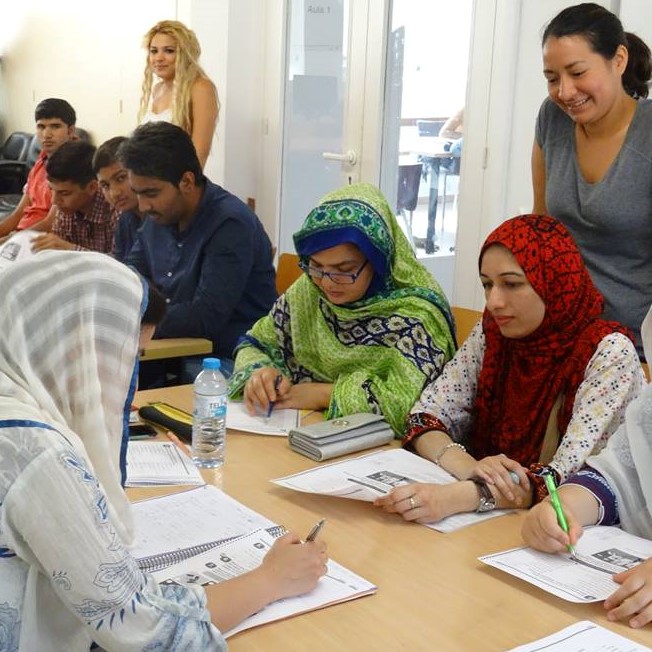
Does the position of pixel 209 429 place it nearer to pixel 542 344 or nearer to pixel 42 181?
pixel 542 344

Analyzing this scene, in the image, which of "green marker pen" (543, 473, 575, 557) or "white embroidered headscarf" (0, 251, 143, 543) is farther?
"green marker pen" (543, 473, 575, 557)

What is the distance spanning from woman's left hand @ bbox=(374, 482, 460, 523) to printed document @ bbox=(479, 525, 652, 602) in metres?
0.15

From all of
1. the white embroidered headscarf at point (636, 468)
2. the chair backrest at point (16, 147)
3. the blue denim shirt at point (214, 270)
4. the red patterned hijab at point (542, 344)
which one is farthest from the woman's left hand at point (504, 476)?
the chair backrest at point (16, 147)

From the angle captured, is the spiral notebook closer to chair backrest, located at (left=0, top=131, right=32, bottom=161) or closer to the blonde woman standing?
the blonde woman standing

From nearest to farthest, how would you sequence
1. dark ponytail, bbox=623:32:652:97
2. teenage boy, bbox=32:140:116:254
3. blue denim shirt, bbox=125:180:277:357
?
1. dark ponytail, bbox=623:32:652:97
2. blue denim shirt, bbox=125:180:277:357
3. teenage boy, bbox=32:140:116:254

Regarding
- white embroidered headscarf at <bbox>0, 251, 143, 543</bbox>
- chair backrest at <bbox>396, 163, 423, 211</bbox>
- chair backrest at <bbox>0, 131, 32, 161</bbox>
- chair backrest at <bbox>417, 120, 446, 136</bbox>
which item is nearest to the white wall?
chair backrest at <bbox>417, 120, 446, 136</bbox>

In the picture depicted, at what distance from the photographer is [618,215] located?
6.95 ft

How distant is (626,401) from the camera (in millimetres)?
1675

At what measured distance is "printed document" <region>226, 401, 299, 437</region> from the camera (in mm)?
1985

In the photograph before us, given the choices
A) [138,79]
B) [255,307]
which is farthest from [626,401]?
[138,79]

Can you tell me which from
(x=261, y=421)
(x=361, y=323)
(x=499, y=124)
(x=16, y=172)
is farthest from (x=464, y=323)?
(x=16, y=172)

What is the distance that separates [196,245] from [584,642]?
192 centimetres

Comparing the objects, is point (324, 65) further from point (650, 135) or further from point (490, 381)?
point (490, 381)

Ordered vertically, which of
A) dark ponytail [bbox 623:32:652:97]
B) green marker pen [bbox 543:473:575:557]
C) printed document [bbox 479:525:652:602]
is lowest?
printed document [bbox 479:525:652:602]
